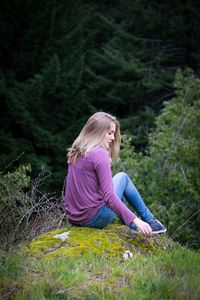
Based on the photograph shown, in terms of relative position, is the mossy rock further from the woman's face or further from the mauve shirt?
the woman's face

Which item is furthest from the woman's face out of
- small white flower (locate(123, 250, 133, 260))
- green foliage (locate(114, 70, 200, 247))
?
green foliage (locate(114, 70, 200, 247))

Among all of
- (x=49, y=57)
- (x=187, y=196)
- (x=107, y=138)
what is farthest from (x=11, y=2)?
(x=107, y=138)

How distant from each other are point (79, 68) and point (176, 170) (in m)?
7.88

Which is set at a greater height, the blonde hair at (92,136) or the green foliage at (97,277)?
the blonde hair at (92,136)

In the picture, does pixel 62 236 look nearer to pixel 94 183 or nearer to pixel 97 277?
pixel 94 183

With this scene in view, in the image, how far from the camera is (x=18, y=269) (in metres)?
3.74

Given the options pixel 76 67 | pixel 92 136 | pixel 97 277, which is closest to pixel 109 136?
pixel 92 136

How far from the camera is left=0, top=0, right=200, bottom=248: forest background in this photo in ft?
55.9

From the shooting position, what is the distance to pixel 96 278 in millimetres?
3801

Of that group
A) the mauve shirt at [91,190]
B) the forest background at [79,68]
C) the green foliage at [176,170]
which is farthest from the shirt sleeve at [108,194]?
the forest background at [79,68]

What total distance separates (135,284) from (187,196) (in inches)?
308

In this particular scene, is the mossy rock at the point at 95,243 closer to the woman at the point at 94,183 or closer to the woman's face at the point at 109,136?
the woman at the point at 94,183

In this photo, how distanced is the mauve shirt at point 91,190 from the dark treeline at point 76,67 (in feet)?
36.7

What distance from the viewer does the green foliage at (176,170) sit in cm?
1067
